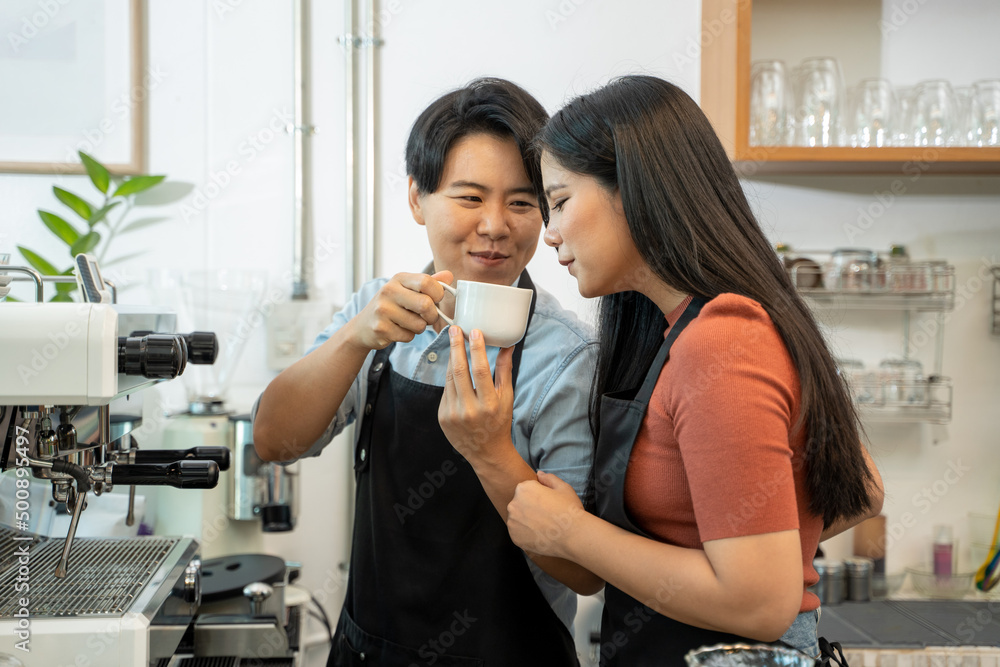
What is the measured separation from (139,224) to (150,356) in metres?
1.32

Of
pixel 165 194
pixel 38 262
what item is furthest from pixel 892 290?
pixel 38 262

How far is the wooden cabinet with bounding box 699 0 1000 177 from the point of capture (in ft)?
5.85

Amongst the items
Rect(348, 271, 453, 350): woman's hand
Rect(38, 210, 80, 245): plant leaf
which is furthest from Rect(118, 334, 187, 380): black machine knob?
Rect(38, 210, 80, 245): plant leaf

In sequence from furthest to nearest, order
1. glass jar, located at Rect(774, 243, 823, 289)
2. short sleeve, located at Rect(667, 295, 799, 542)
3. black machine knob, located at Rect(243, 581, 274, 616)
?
1. glass jar, located at Rect(774, 243, 823, 289)
2. black machine knob, located at Rect(243, 581, 274, 616)
3. short sleeve, located at Rect(667, 295, 799, 542)

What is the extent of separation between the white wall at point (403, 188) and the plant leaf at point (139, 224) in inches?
1.2

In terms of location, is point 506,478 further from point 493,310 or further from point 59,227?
point 59,227

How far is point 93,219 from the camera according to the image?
1.83 meters

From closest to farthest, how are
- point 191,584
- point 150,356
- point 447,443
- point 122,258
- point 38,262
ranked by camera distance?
point 150,356 < point 191,584 < point 447,443 < point 38,262 < point 122,258

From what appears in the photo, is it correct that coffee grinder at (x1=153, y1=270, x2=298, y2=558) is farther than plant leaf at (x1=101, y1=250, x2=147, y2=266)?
No

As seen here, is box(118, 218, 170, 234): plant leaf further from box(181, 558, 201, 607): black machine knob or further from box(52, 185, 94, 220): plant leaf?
box(181, 558, 201, 607): black machine knob

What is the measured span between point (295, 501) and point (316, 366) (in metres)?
0.77

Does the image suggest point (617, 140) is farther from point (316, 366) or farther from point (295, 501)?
point (295, 501)

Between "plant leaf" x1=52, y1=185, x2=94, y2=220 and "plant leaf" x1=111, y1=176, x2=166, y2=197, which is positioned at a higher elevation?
Answer: "plant leaf" x1=111, y1=176, x2=166, y2=197

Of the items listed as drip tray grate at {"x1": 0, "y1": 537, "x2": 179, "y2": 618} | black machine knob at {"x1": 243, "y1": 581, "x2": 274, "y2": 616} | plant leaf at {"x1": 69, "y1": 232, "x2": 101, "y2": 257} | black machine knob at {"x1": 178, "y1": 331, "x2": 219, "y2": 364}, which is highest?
plant leaf at {"x1": 69, "y1": 232, "x2": 101, "y2": 257}
